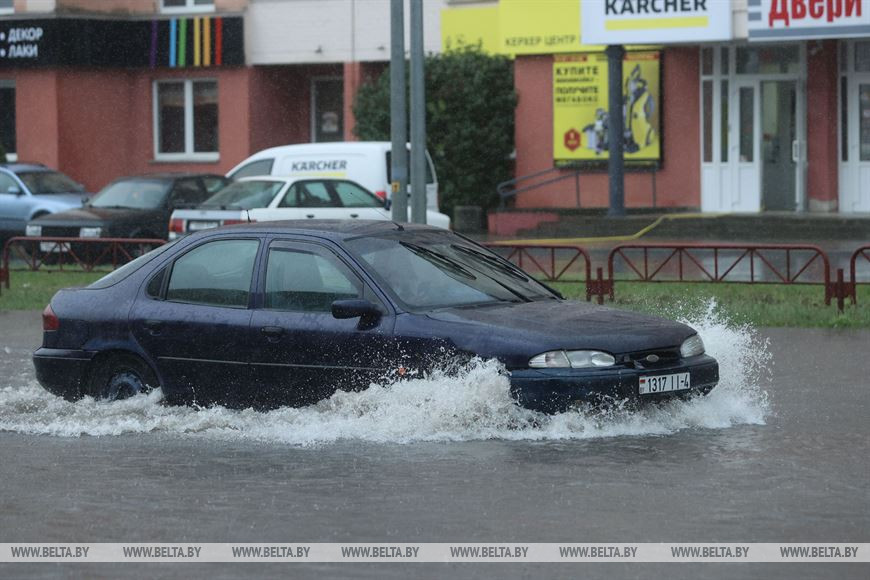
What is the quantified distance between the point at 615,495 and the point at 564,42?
26437 mm

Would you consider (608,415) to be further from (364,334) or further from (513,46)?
(513,46)

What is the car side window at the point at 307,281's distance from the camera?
33.6 feet

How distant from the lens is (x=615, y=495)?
8211 millimetres

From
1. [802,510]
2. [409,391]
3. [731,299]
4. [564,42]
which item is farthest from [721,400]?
[564,42]

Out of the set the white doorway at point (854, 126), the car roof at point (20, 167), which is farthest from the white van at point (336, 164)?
the white doorway at point (854, 126)

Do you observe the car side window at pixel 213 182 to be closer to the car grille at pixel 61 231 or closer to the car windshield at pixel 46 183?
the car grille at pixel 61 231

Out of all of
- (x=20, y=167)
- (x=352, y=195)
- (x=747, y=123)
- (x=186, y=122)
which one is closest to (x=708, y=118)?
(x=747, y=123)

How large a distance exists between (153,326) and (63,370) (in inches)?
31.8

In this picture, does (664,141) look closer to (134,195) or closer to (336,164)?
(336,164)

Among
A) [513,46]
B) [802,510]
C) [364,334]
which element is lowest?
[802,510]

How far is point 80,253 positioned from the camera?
76.2 ft

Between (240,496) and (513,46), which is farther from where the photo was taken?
(513,46)

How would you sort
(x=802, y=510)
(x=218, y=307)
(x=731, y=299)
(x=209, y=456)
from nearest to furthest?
(x=802, y=510), (x=209, y=456), (x=218, y=307), (x=731, y=299)

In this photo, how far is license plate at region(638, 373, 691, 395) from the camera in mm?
9680
